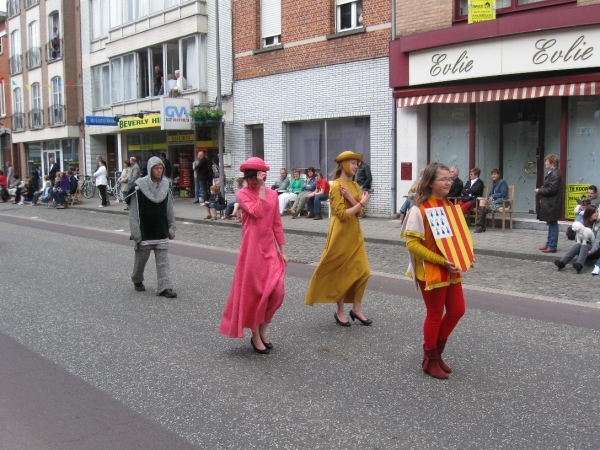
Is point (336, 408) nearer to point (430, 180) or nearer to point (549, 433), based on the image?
point (549, 433)

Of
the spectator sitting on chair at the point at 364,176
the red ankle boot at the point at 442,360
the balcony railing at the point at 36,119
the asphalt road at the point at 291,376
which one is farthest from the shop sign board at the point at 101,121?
the red ankle boot at the point at 442,360

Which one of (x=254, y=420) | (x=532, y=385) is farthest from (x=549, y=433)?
(x=254, y=420)

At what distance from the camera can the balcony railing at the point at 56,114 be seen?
32300 mm

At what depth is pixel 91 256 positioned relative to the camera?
463 inches

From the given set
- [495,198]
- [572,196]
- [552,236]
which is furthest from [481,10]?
[552,236]

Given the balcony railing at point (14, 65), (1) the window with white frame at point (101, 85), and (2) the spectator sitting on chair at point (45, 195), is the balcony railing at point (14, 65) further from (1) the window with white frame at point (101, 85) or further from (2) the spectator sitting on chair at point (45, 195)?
(2) the spectator sitting on chair at point (45, 195)

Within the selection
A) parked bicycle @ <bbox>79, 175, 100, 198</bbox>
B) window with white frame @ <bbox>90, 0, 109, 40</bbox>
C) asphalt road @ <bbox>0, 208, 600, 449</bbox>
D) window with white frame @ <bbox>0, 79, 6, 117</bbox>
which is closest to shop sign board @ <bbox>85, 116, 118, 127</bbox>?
parked bicycle @ <bbox>79, 175, 100, 198</bbox>

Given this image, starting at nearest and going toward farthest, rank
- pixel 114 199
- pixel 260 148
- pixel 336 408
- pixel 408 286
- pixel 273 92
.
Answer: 1. pixel 336 408
2. pixel 408 286
3. pixel 273 92
4. pixel 260 148
5. pixel 114 199

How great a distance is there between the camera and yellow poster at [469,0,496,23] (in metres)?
13.9

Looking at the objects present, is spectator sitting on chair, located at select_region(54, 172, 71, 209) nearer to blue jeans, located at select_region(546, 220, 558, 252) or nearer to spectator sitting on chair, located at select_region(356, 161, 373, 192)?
spectator sitting on chair, located at select_region(356, 161, 373, 192)

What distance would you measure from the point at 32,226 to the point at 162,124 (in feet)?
19.7

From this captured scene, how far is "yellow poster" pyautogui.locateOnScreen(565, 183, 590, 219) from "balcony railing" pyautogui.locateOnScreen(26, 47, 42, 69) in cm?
2999

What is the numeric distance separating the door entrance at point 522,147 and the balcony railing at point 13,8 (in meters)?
31.9

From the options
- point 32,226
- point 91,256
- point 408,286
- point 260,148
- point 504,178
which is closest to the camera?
point 408,286
